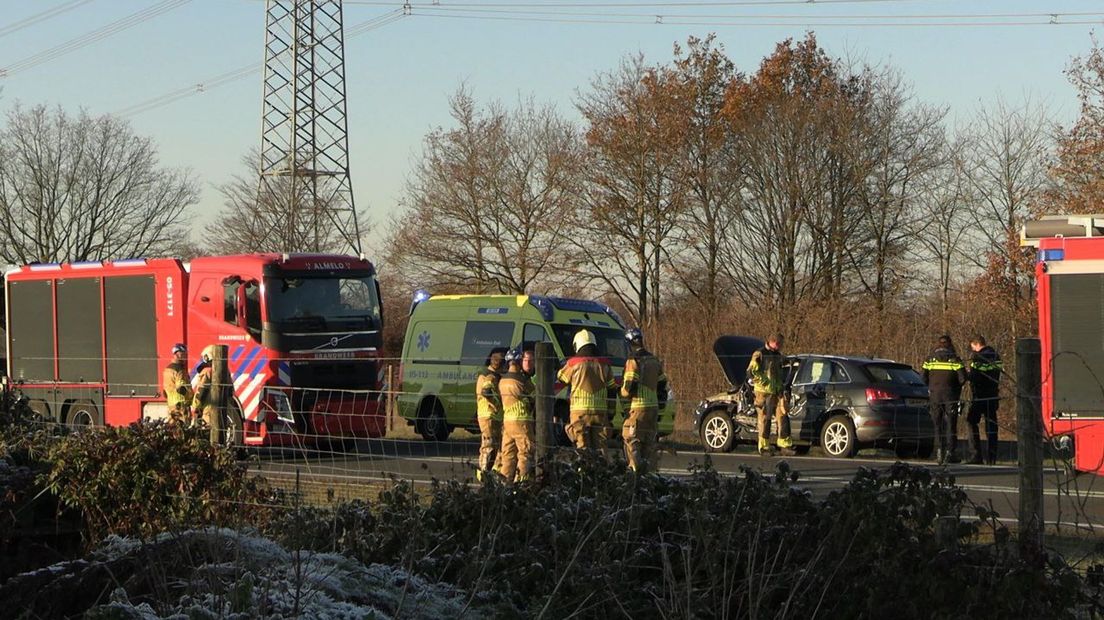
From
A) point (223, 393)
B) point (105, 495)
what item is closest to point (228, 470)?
point (105, 495)

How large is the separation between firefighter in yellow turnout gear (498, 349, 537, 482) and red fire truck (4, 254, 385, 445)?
222 inches

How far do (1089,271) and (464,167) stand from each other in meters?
30.0

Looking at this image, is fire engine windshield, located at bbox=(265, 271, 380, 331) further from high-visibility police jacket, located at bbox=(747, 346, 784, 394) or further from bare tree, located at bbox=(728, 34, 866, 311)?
bare tree, located at bbox=(728, 34, 866, 311)

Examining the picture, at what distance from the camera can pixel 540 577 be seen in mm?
6230

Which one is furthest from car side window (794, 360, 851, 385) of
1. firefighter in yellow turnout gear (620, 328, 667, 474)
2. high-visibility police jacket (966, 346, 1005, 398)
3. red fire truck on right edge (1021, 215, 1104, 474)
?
firefighter in yellow turnout gear (620, 328, 667, 474)

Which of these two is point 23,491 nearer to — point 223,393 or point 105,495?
→ point 105,495

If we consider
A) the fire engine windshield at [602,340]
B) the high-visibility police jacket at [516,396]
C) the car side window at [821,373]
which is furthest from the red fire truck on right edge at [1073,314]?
the fire engine windshield at [602,340]

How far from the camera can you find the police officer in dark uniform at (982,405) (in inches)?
675

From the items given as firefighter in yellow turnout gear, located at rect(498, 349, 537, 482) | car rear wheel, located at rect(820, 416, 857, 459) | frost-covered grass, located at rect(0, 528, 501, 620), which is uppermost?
firefighter in yellow turnout gear, located at rect(498, 349, 537, 482)

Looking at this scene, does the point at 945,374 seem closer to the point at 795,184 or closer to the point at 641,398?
the point at 641,398

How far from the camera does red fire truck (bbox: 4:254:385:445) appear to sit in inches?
781

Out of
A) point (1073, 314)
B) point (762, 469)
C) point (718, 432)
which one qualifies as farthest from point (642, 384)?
point (718, 432)

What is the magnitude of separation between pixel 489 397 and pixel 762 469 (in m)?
4.15

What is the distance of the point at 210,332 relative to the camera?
20484 millimetres
